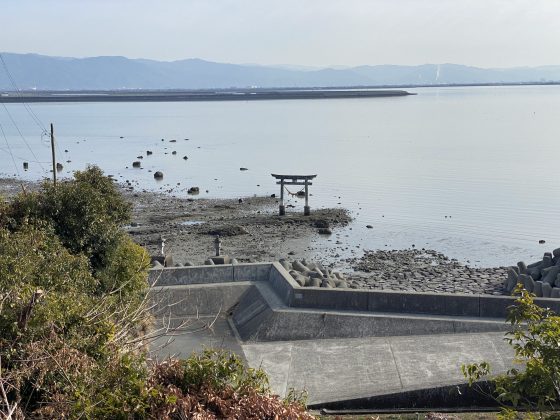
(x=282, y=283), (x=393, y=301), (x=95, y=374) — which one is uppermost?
(x=95, y=374)

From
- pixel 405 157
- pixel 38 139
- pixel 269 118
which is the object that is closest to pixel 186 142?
pixel 38 139

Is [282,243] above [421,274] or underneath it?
underneath

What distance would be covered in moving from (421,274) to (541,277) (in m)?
6.55

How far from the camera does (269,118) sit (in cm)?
15275

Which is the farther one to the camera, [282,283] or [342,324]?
[282,283]

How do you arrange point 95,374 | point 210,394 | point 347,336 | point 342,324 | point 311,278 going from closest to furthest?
1. point 210,394
2. point 95,374
3. point 347,336
4. point 342,324
5. point 311,278

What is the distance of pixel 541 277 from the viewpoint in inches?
1061

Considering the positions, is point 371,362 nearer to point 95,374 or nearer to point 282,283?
point 282,283

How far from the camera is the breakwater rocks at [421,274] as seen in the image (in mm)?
30359

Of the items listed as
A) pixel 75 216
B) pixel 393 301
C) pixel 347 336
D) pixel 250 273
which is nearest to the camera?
pixel 347 336

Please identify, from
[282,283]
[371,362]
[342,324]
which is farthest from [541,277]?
[371,362]

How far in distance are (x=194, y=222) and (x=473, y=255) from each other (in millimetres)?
15848

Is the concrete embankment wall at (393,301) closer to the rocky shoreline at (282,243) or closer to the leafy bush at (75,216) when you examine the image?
the leafy bush at (75,216)

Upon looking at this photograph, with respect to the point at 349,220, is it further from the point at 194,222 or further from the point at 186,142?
the point at 186,142
